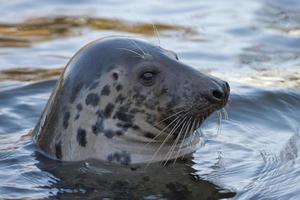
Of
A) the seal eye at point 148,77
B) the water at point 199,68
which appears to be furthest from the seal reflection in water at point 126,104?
the water at point 199,68

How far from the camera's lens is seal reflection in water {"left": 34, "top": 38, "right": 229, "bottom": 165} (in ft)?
20.4

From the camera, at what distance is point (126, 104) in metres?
6.31

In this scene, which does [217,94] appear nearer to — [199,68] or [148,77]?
[148,77]

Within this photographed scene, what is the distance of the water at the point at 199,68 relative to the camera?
20.3 feet

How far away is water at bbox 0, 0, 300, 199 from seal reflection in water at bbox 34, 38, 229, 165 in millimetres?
144

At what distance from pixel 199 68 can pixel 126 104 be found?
285 cm

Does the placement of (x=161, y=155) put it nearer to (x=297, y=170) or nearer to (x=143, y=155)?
(x=143, y=155)

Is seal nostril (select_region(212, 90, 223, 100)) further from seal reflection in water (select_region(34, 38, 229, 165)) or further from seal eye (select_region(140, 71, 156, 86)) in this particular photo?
seal eye (select_region(140, 71, 156, 86))

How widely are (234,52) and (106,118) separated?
12.2ft

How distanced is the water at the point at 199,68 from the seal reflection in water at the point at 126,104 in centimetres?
14

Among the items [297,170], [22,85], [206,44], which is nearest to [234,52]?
[206,44]

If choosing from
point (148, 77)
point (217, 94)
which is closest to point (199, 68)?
Answer: point (148, 77)

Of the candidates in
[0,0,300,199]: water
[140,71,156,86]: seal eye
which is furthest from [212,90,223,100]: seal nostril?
[0,0,300,199]: water

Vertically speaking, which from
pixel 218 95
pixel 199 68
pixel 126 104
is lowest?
pixel 199 68
